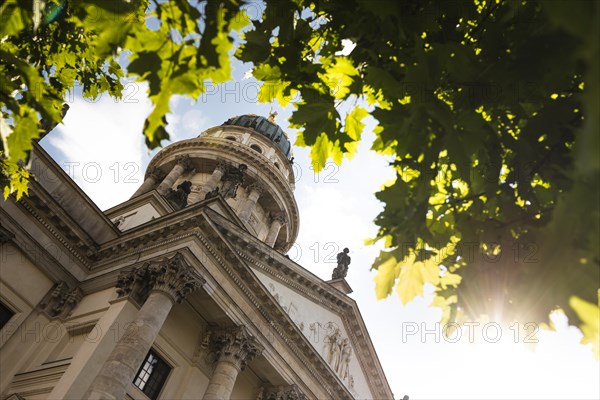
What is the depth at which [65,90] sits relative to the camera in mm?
8008

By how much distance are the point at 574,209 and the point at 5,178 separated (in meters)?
8.91

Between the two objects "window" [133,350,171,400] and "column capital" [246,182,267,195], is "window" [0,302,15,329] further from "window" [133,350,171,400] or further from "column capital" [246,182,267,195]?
"column capital" [246,182,267,195]

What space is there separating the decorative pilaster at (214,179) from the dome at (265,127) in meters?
9.49

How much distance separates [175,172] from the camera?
32406 millimetres

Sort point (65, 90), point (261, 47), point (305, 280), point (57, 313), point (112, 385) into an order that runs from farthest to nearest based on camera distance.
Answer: point (305, 280) < point (57, 313) < point (112, 385) < point (65, 90) < point (261, 47)

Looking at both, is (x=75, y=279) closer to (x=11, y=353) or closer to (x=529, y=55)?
(x=11, y=353)

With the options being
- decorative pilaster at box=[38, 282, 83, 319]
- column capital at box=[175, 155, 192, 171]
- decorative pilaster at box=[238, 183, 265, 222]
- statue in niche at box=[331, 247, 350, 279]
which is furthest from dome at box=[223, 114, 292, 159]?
decorative pilaster at box=[38, 282, 83, 319]

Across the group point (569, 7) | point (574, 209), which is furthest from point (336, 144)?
point (569, 7)

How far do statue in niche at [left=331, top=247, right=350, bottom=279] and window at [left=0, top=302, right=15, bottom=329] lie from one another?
16.2 m

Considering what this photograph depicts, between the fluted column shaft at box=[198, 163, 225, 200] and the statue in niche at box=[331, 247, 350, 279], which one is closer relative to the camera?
the statue in niche at box=[331, 247, 350, 279]

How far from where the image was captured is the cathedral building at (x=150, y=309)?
46.5ft

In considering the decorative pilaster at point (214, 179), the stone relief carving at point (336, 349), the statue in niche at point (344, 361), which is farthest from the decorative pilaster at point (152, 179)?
the statue in niche at point (344, 361)

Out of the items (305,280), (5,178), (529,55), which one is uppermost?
(305,280)

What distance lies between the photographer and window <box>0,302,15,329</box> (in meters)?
15.6
